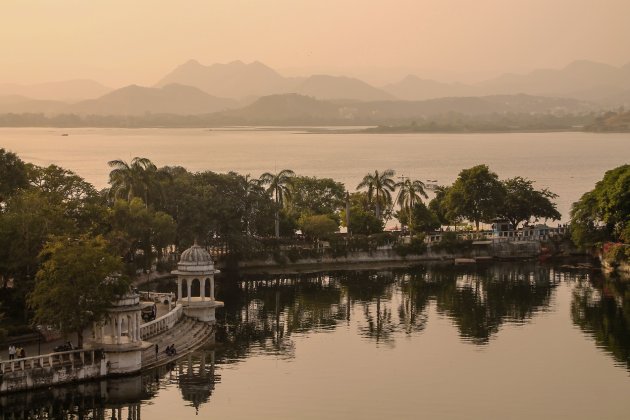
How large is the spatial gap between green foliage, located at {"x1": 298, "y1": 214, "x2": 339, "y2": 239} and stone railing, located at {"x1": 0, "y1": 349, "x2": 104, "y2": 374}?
134ft

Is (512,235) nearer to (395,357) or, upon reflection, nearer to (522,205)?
(522,205)

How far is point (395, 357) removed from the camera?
169 ft

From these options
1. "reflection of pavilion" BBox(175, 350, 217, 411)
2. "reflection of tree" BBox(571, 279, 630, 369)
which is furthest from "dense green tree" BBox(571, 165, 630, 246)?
"reflection of pavilion" BBox(175, 350, 217, 411)

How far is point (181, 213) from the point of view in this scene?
248 ft

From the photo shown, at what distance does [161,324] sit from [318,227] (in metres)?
34.0

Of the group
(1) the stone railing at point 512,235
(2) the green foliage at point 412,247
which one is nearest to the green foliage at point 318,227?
(2) the green foliage at point 412,247

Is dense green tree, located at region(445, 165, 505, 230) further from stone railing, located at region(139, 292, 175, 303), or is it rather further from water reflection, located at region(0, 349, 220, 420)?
water reflection, located at region(0, 349, 220, 420)

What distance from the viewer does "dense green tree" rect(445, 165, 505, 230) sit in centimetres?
9094

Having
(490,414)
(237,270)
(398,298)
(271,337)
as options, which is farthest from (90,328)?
(237,270)

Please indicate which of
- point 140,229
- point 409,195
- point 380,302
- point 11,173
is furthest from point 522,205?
point 11,173

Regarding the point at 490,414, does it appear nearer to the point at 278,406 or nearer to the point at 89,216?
the point at 278,406

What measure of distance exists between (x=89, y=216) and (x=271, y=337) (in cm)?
1147

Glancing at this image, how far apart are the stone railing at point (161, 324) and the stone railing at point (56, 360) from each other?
443 centimetres

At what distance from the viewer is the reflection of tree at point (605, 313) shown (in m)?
54.5
